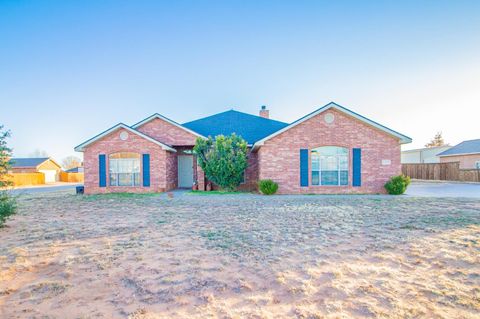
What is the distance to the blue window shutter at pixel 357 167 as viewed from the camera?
1355 centimetres

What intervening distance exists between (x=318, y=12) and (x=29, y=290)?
1562 centimetres

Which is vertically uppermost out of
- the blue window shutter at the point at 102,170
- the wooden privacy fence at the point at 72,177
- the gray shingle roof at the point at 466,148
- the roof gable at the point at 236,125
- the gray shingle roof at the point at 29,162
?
the roof gable at the point at 236,125

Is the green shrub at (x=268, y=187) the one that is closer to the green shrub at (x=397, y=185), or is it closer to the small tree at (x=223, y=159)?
the small tree at (x=223, y=159)

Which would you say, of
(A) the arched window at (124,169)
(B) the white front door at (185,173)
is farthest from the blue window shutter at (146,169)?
(B) the white front door at (185,173)

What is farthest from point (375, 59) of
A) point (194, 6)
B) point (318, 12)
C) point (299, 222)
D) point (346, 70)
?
point (299, 222)

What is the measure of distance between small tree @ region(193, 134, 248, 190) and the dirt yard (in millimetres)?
7301

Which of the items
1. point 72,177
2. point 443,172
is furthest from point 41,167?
point 443,172

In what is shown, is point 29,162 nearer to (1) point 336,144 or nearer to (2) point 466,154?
(1) point 336,144

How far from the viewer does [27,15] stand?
1239 cm

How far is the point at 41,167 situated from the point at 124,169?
37102 mm

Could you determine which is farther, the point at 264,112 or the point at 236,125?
the point at 264,112

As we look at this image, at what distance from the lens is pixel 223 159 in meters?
13.8

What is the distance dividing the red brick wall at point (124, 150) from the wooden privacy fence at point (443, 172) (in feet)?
90.9

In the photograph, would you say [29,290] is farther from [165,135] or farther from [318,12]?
[318,12]
